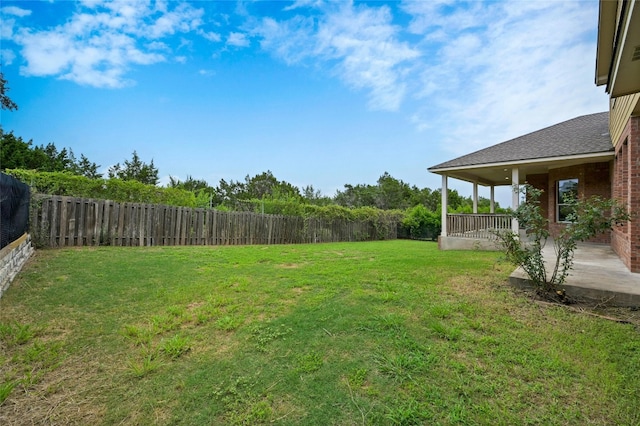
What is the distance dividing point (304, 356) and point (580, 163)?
11.6m

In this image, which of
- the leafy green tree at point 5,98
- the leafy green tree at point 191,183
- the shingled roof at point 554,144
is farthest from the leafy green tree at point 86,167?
the shingled roof at point 554,144

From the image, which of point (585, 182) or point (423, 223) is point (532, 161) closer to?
point (585, 182)

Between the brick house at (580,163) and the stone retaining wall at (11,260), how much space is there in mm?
8362

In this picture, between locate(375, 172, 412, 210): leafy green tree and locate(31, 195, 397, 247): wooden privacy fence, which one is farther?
locate(375, 172, 412, 210): leafy green tree

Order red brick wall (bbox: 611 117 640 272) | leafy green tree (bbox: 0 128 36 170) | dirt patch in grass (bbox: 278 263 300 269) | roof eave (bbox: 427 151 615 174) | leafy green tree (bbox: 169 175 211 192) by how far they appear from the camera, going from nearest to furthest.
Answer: red brick wall (bbox: 611 117 640 272)
dirt patch in grass (bbox: 278 263 300 269)
roof eave (bbox: 427 151 615 174)
leafy green tree (bbox: 0 128 36 170)
leafy green tree (bbox: 169 175 211 192)

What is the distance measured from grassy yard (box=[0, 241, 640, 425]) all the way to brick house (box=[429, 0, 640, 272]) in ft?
11.4

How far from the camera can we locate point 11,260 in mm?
4465

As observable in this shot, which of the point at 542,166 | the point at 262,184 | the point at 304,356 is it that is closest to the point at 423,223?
the point at 542,166

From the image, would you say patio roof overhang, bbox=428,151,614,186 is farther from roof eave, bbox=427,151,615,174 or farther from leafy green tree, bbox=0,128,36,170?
leafy green tree, bbox=0,128,36,170

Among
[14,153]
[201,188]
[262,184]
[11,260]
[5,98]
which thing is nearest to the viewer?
[11,260]

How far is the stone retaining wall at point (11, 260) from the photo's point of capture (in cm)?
397

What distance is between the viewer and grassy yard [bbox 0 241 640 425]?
77.7 inches

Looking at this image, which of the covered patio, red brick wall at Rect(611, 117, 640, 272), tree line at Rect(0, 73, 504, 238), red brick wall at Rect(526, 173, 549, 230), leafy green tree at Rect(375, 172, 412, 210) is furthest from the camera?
leafy green tree at Rect(375, 172, 412, 210)

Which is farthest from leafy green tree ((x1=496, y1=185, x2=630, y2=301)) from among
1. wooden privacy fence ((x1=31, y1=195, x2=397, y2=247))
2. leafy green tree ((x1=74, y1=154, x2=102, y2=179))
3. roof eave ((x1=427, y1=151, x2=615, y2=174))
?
leafy green tree ((x1=74, y1=154, x2=102, y2=179))
